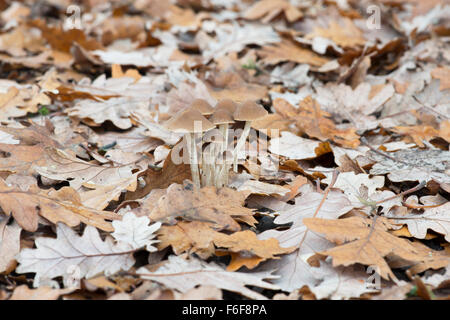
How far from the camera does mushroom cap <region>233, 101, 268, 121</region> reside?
223cm

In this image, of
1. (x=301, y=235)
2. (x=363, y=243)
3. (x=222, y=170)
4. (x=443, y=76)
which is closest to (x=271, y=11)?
(x=443, y=76)

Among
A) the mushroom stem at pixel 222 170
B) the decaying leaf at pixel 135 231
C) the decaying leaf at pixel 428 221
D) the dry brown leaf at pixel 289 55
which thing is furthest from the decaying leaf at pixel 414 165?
the dry brown leaf at pixel 289 55

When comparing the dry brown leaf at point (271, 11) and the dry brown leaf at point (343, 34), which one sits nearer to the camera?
the dry brown leaf at point (343, 34)

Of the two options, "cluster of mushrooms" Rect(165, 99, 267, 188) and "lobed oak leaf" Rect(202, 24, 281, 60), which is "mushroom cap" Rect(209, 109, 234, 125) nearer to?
"cluster of mushrooms" Rect(165, 99, 267, 188)

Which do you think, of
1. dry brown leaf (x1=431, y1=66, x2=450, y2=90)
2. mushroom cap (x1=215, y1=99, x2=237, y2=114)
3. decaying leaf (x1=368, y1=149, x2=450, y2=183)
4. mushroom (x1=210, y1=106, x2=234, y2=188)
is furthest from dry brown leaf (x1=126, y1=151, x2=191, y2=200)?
dry brown leaf (x1=431, y1=66, x2=450, y2=90)

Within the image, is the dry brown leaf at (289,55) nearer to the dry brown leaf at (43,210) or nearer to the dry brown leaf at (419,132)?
the dry brown leaf at (419,132)

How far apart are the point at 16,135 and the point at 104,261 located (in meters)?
1.33

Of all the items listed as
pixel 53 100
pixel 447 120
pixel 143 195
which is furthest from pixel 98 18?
pixel 447 120

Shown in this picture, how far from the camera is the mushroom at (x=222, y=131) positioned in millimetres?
2207

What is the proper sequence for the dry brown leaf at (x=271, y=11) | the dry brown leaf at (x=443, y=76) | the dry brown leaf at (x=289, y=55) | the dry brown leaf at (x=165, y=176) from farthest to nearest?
the dry brown leaf at (x=271, y=11), the dry brown leaf at (x=289, y=55), the dry brown leaf at (x=443, y=76), the dry brown leaf at (x=165, y=176)

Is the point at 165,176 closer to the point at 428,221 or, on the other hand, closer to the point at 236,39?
the point at 428,221
